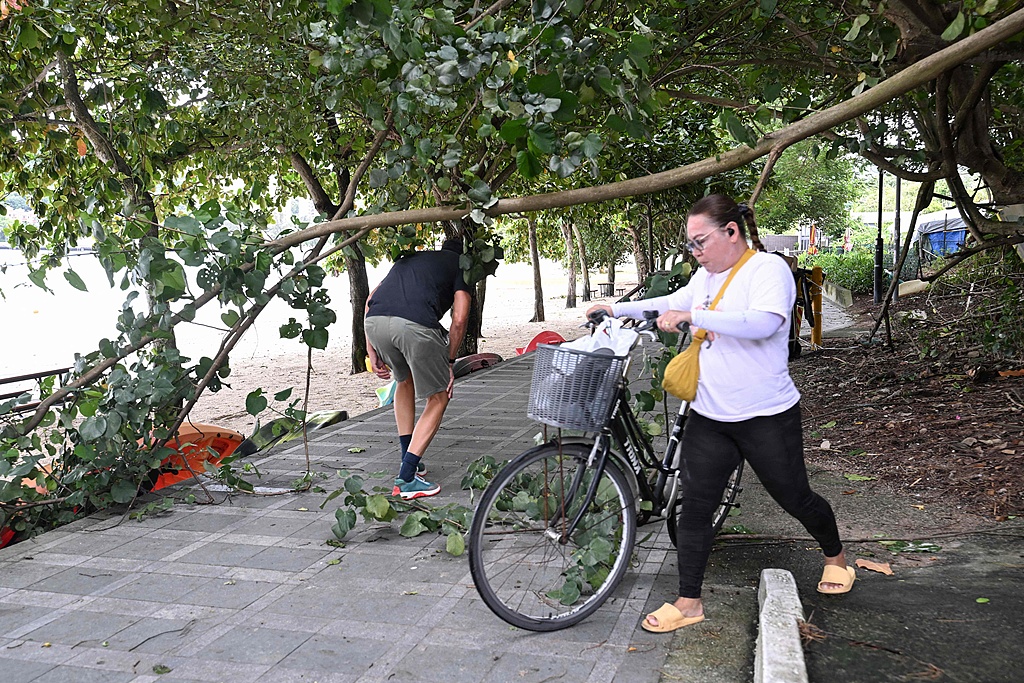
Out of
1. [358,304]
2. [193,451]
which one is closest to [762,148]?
[193,451]

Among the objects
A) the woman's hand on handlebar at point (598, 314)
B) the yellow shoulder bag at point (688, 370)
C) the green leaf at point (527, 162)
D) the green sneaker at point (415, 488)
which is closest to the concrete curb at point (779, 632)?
the yellow shoulder bag at point (688, 370)

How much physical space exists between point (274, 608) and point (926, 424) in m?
5.69

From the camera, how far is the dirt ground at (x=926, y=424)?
607cm

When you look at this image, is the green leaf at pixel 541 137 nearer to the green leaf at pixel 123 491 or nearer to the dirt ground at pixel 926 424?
the dirt ground at pixel 926 424

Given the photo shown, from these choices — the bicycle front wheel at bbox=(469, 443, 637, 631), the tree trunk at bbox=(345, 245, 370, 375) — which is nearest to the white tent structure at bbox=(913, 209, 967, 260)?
the bicycle front wheel at bbox=(469, 443, 637, 631)

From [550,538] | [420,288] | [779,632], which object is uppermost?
[420,288]

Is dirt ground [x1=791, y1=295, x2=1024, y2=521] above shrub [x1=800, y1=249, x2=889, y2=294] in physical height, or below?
below

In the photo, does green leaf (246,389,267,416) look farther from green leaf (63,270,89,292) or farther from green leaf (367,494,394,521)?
green leaf (63,270,89,292)

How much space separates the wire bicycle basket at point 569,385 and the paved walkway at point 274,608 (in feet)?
3.06

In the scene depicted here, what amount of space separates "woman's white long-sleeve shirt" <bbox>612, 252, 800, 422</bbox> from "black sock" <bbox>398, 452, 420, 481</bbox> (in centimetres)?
276

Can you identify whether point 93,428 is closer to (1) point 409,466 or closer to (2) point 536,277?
(1) point 409,466

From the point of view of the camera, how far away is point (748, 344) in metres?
3.69

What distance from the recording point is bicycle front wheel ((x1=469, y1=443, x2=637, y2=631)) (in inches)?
150

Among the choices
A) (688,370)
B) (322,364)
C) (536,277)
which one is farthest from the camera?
(536,277)
